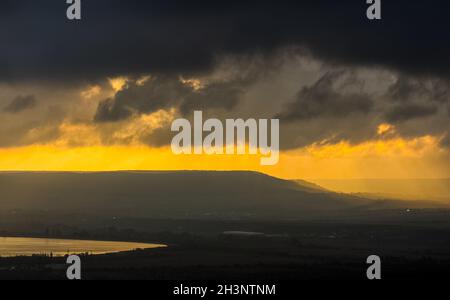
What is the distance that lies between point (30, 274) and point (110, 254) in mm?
37604

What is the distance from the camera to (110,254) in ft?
523

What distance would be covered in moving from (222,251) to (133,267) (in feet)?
144
